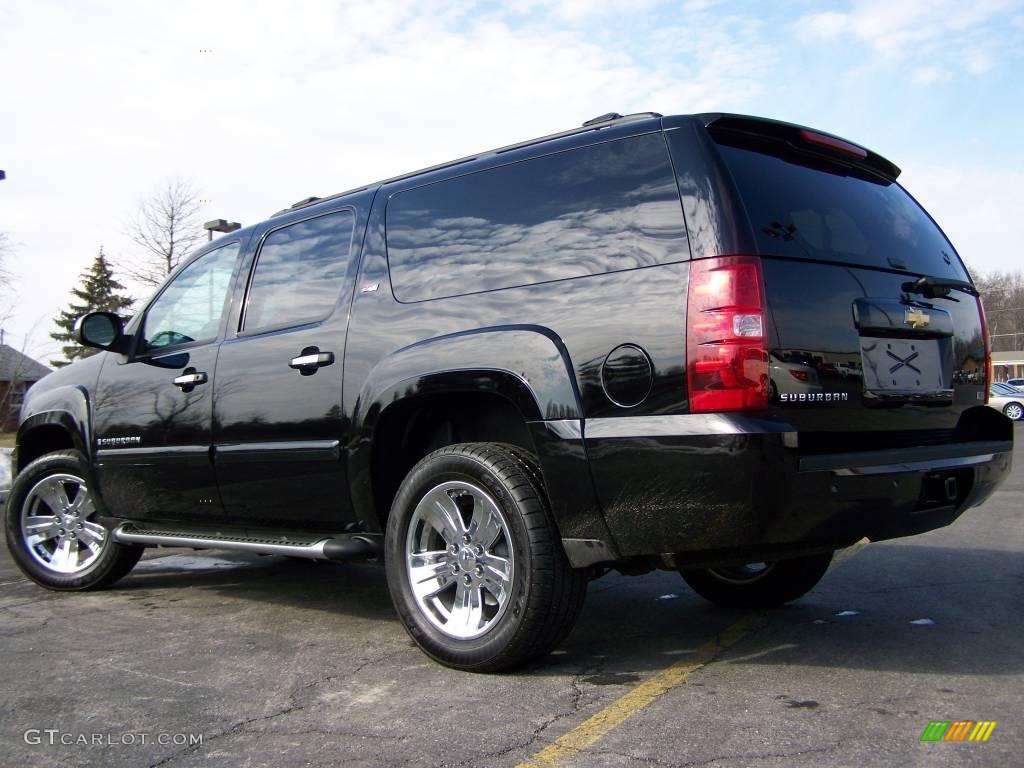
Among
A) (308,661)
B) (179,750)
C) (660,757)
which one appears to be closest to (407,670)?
(308,661)

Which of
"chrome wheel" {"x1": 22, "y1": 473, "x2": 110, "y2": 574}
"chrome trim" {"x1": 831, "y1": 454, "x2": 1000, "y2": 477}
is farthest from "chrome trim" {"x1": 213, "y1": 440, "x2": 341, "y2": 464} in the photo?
"chrome trim" {"x1": 831, "y1": 454, "x2": 1000, "y2": 477}

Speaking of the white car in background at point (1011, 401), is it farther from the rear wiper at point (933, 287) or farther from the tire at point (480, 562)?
the tire at point (480, 562)

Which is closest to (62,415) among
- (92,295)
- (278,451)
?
(278,451)

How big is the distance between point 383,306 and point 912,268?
2.13 metres

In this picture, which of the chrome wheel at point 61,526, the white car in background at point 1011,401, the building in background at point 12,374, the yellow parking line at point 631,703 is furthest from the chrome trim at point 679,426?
the white car in background at point 1011,401

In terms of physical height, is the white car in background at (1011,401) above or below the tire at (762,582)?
below

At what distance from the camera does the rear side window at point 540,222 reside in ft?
11.0

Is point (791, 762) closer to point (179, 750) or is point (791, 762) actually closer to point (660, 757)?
point (660, 757)

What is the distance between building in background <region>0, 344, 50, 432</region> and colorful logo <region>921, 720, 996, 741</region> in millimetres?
20342

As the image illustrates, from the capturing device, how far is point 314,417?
4203 millimetres

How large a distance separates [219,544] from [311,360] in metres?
1.02

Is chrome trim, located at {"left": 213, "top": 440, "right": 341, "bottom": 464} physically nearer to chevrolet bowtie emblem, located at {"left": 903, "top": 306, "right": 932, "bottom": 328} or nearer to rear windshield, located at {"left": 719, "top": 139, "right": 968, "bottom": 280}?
rear windshield, located at {"left": 719, "top": 139, "right": 968, "bottom": 280}

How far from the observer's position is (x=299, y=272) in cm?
462

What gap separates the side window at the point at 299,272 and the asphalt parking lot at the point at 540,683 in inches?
57.7
